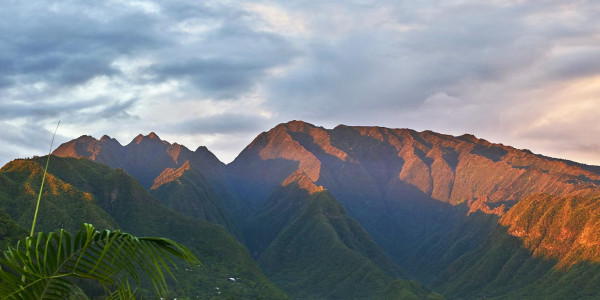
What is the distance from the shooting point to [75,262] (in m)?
12.4

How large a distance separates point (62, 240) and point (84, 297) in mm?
3061

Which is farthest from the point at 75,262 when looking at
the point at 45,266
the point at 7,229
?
the point at 7,229

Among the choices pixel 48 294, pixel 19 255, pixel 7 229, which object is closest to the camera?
pixel 19 255

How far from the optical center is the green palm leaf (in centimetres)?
1181

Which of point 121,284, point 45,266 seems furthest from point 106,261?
point 45,266

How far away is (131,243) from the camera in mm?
12398

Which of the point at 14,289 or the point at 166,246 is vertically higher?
the point at 166,246

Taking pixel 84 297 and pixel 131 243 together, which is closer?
pixel 131 243

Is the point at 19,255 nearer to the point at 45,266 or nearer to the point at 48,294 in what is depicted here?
the point at 45,266

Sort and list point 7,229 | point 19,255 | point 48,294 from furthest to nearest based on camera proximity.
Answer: point 7,229, point 48,294, point 19,255

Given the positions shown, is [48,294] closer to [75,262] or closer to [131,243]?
[75,262]

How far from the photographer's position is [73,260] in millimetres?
12602

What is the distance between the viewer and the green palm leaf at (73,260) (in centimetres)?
1181

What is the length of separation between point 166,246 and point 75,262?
72.3 inches
